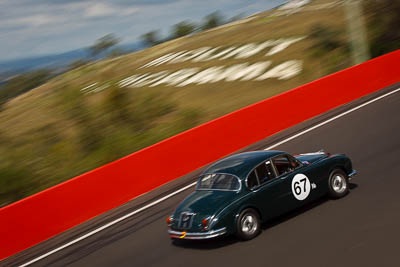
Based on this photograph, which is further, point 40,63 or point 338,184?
point 40,63

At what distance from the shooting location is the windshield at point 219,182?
9.72 metres

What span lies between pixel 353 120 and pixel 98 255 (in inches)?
414

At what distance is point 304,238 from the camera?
8.93 meters

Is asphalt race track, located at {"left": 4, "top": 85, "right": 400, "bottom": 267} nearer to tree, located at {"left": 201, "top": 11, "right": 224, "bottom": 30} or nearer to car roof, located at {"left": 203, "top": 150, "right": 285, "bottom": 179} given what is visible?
car roof, located at {"left": 203, "top": 150, "right": 285, "bottom": 179}

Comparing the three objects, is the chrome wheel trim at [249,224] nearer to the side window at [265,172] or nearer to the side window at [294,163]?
the side window at [265,172]

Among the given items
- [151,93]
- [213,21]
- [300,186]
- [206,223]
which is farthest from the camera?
[213,21]

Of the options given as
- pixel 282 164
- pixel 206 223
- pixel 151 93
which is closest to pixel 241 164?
pixel 282 164

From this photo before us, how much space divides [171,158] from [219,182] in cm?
556

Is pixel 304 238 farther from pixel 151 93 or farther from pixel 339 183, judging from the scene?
pixel 151 93

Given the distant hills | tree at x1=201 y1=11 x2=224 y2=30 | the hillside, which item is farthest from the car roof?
tree at x1=201 y1=11 x2=224 y2=30

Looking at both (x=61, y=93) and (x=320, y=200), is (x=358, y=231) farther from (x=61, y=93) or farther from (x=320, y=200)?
(x=61, y=93)

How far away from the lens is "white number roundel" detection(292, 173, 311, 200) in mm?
10095

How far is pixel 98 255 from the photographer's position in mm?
10586

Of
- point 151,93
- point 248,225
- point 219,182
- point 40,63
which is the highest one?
point 40,63
